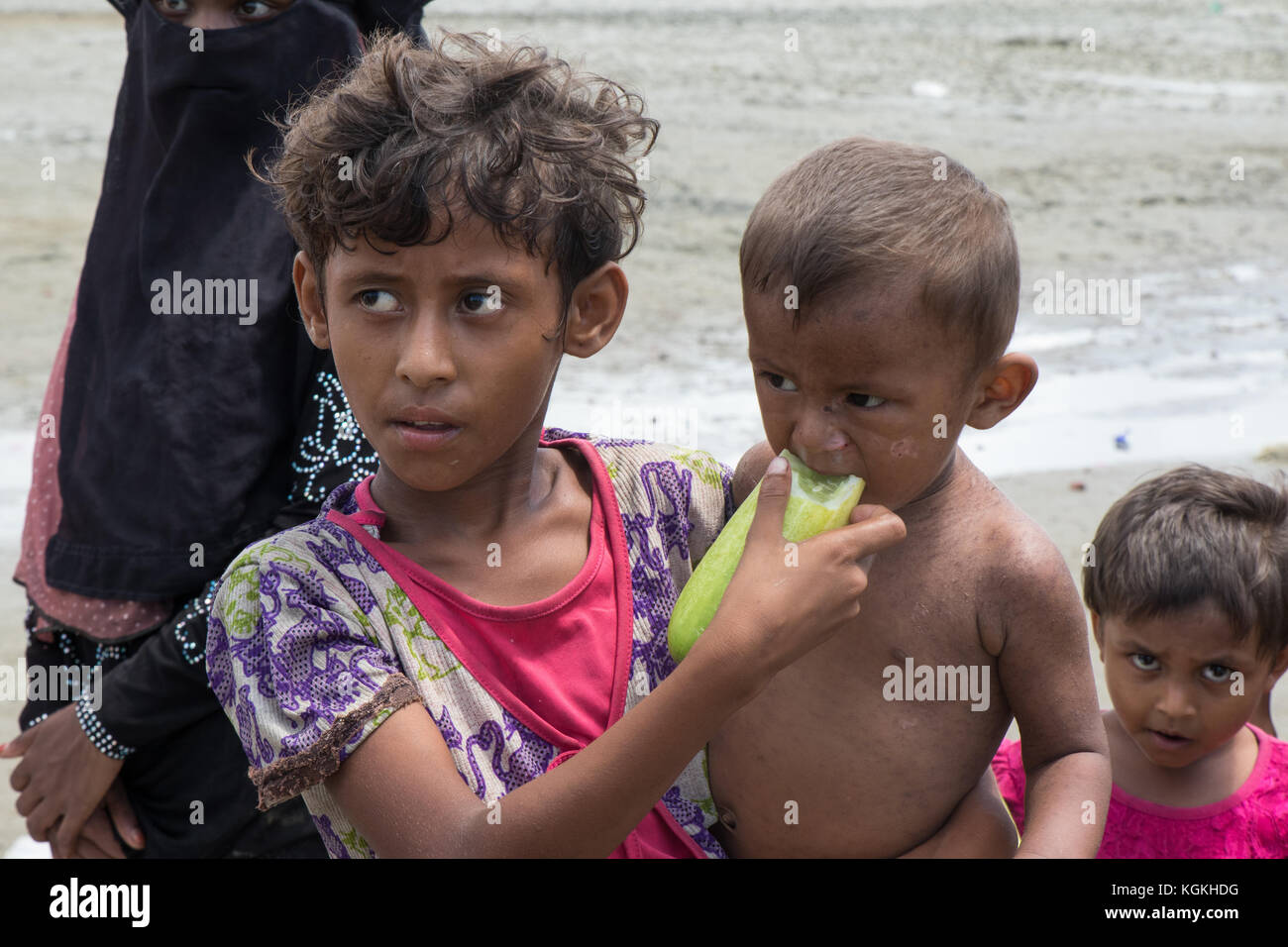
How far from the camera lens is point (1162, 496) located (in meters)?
3.05

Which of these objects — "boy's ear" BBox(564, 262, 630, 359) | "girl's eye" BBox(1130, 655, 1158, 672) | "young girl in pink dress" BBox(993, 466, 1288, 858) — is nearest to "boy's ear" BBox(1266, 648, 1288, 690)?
"young girl in pink dress" BBox(993, 466, 1288, 858)

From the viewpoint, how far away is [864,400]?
213 cm

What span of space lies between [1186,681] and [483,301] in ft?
5.60

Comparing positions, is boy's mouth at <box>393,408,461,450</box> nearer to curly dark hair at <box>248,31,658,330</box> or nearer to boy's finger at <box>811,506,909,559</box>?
curly dark hair at <box>248,31,658,330</box>

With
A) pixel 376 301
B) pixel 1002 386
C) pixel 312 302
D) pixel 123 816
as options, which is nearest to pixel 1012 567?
pixel 1002 386

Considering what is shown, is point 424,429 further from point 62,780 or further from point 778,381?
point 62,780

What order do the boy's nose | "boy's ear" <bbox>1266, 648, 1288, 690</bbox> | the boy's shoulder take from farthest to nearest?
"boy's ear" <bbox>1266, 648, 1288, 690</bbox> < the boy's shoulder < the boy's nose

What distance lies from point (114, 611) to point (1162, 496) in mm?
2222

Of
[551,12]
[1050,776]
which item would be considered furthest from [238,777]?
[551,12]

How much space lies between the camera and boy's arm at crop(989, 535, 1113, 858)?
86.5 inches

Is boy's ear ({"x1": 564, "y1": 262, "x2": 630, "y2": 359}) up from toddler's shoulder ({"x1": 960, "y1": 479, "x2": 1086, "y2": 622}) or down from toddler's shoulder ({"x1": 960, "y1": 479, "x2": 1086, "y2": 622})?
up

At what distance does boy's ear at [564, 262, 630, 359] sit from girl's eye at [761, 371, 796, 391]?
27 cm

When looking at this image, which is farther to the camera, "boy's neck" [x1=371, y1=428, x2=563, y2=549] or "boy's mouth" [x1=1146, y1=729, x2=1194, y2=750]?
"boy's mouth" [x1=1146, y1=729, x2=1194, y2=750]
